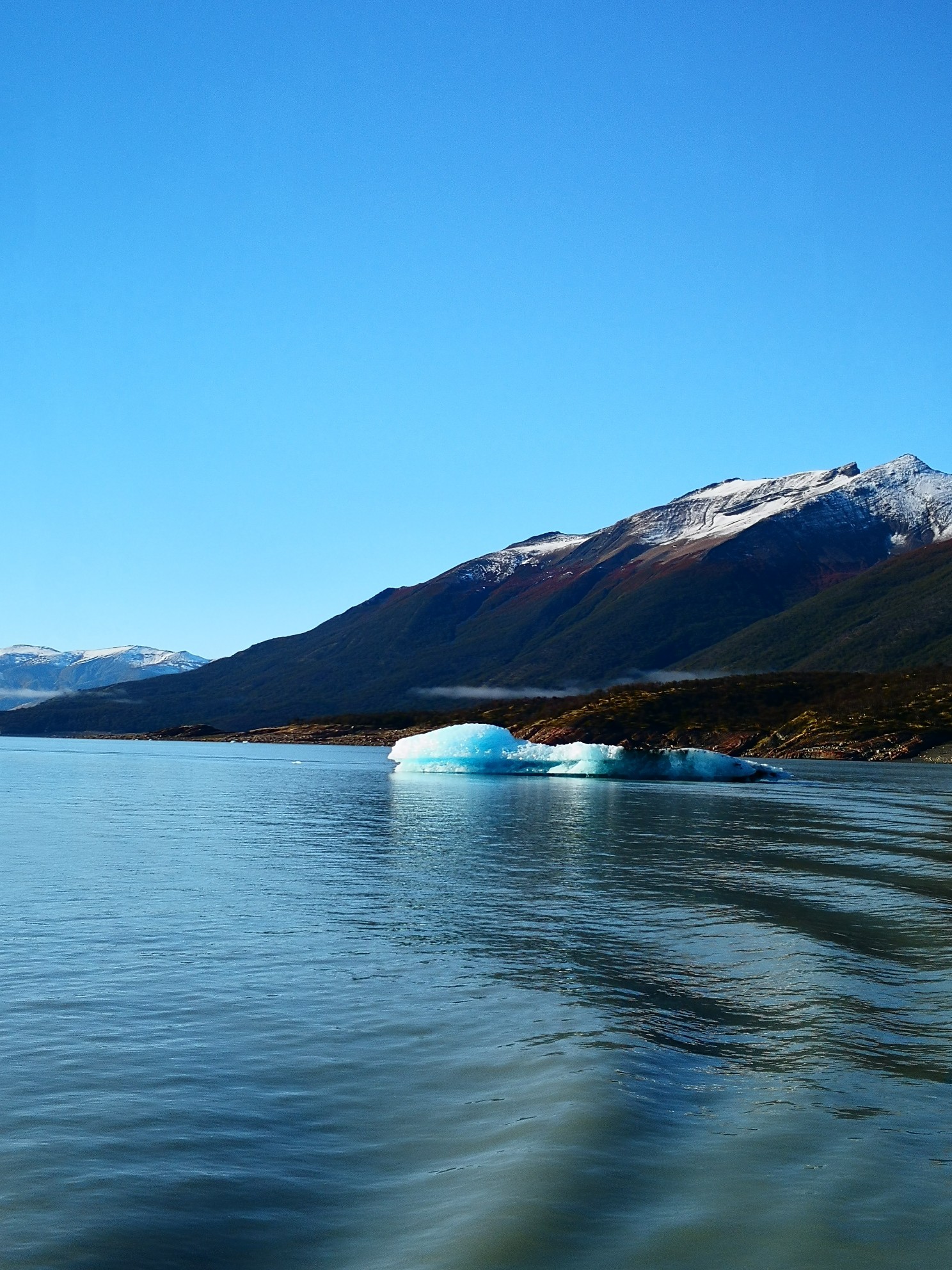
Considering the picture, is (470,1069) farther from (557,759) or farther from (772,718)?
(772,718)

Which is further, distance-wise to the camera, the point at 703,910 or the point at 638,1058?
the point at 703,910

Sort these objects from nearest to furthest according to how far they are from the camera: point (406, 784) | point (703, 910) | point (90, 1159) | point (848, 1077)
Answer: point (90, 1159), point (848, 1077), point (703, 910), point (406, 784)

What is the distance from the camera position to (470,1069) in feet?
44.6

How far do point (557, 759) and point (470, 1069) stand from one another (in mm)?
80686

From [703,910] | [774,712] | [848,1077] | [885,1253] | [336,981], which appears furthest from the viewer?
[774,712]

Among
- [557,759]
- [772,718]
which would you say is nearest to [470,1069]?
[557,759]

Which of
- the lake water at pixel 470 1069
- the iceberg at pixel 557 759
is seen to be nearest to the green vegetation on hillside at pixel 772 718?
the iceberg at pixel 557 759

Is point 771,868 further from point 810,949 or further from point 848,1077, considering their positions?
point 848,1077

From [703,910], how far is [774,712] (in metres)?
155

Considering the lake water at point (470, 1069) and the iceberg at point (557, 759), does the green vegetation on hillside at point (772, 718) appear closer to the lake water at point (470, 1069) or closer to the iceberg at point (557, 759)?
the iceberg at point (557, 759)

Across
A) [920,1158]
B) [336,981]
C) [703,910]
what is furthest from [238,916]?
[920,1158]

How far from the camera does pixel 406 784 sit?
84.2m

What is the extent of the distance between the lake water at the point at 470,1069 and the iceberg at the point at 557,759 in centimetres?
5964

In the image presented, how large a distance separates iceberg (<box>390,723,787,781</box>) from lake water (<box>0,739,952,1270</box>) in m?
59.6
